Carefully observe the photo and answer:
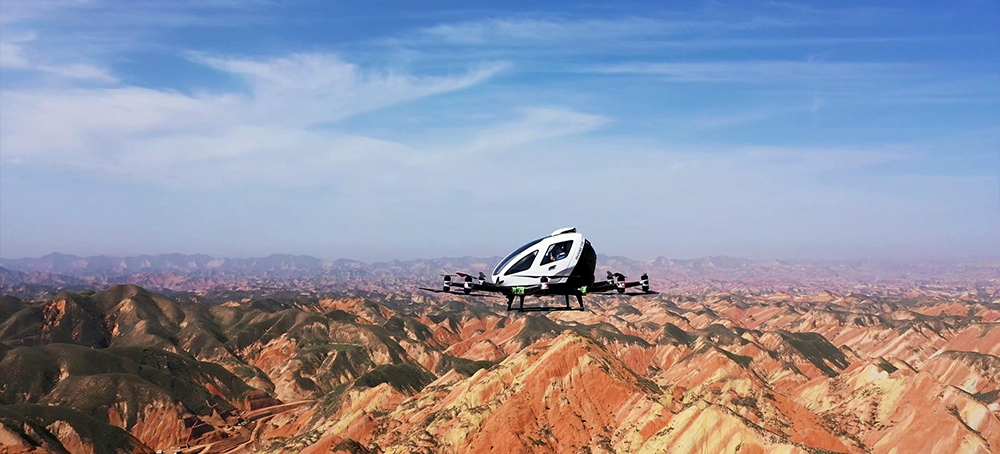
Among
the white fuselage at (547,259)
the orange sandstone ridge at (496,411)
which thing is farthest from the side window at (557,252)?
the orange sandstone ridge at (496,411)

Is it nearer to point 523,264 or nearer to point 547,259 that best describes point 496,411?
point 523,264

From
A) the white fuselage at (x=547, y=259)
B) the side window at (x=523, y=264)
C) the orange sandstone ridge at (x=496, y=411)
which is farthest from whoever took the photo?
the orange sandstone ridge at (x=496, y=411)

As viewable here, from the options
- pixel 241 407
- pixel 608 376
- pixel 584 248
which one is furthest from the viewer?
pixel 241 407

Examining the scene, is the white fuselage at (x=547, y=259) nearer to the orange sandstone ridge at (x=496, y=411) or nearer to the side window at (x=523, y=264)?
the side window at (x=523, y=264)

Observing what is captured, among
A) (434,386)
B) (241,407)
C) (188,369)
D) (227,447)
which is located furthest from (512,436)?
(188,369)

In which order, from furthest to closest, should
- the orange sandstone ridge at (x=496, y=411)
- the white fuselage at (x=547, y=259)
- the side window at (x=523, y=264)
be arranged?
the orange sandstone ridge at (x=496, y=411)
the side window at (x=523, y=264)
the white fuselage at (x=547, y=259)

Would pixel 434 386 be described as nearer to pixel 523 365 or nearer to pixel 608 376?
pixel 523 365

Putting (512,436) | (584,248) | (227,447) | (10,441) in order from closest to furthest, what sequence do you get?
(584,248)
(512,436)
(10,441)
(227,447)
